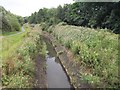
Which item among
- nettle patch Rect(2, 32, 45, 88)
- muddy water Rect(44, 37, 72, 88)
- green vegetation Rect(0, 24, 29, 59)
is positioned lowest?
muddy water Rect(44, 37, 72, 88)

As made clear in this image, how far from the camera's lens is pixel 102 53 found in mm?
13750

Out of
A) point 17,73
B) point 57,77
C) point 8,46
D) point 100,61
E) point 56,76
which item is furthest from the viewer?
point 8,46

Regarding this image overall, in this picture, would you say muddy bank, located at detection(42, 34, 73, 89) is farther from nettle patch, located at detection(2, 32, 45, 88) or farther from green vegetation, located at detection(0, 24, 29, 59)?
green vegetation, located at detection(0, 24, 29, 59)

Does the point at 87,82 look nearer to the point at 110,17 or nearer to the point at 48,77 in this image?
the point at 48,77

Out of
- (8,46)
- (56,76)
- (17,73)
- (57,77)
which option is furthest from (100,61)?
(8,46)

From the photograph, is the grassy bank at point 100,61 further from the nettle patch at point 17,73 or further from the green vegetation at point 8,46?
the green vegetation at point 8,46

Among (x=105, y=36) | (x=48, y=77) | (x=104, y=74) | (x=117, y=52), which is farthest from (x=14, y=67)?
(x=105, y=36)

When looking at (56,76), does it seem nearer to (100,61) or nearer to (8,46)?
(100,61)

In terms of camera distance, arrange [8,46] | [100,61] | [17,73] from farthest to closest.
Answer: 1. [8,46]
2. [100,61]
3. [17,73]

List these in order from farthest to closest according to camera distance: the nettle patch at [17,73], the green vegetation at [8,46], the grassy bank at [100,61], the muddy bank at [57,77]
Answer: the green vegetation at [8,46]
the muddy bank at [57,77]
the grassy bank at [100,61]
the nettle patch at [17,73]

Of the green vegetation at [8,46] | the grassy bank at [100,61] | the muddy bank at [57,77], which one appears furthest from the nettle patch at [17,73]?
the green vegetation at [8,46]

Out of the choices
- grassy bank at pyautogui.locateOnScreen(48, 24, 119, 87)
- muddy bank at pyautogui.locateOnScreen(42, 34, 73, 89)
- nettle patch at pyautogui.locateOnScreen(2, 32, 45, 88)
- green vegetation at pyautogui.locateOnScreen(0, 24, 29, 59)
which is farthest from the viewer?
green vegetation at pyautogui.locateOnScreen(0, 24, 29, 59)

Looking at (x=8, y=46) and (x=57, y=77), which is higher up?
(x=8, y=46)

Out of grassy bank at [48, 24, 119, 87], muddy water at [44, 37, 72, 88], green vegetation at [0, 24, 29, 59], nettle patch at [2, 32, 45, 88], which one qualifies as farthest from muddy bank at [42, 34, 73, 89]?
green vegetation at [0, 24, 29, 59]
